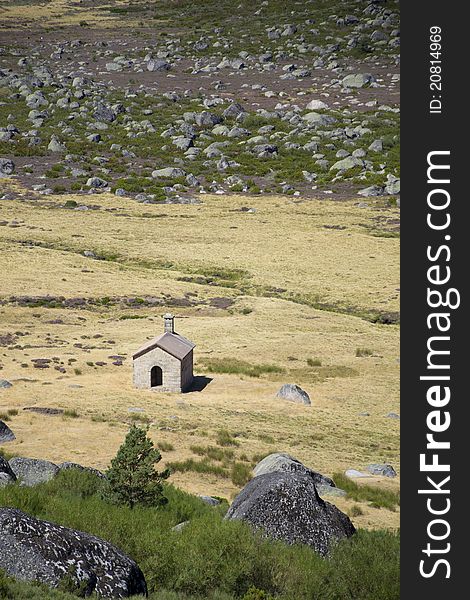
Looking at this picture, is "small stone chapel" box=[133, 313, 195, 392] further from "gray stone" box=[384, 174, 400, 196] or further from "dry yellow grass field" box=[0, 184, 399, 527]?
"gray stone" box=[384, 174, 400, 196]

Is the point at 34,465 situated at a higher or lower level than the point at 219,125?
lower

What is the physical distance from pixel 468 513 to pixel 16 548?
705 centimetres

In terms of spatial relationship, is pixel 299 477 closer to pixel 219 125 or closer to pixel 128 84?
pixel 219 125

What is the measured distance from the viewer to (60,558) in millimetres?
15578

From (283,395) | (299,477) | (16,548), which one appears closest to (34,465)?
(299,477)

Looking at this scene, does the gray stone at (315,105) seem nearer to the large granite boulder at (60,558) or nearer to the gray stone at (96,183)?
the gray stone at (96,183)

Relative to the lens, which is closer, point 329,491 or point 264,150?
point 329,491

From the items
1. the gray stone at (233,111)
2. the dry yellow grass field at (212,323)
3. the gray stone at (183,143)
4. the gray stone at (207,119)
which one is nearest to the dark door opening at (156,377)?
the dry yellow grass field at (212,323)

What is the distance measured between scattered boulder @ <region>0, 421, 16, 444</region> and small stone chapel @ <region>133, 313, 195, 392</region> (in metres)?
8.81

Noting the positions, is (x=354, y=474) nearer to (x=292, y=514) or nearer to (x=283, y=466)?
(x=283, y=466)

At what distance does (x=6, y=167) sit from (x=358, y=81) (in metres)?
50.6

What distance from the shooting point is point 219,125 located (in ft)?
354

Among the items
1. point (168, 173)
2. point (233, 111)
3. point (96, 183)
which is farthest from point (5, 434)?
point (233, 111)

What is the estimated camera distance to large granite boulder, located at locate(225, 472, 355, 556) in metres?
20.7
